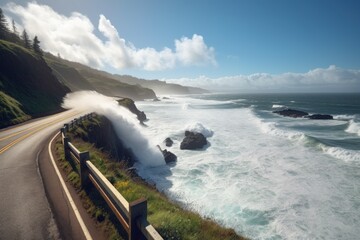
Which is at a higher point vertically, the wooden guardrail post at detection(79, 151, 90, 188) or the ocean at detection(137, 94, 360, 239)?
the wooden guardrail post at detection(79, 151, 90, 188)

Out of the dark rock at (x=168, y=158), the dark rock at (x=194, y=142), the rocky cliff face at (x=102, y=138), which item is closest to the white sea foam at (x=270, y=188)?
the dark rock at (x=168, y=158)

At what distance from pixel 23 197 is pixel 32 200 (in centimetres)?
51

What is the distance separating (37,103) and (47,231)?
36.1m

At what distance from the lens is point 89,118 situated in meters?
25.0

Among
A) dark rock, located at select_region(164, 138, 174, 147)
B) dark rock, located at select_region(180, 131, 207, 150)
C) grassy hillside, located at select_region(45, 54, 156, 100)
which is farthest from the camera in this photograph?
grassy hillside, located at select_region(45, 54, 156, 100)

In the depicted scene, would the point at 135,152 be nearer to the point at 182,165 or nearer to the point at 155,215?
the point at 182,165

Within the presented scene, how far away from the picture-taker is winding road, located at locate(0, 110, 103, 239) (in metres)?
6.36

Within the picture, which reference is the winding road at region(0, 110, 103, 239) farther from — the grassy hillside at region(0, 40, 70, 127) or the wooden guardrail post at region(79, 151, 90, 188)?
the grassy hillside at region(0, 40, 70, 127)

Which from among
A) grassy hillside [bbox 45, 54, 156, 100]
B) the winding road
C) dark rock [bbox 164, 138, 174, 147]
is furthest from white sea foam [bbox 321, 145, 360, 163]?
grassy hillside [bbox 45, 54, 156, 100]

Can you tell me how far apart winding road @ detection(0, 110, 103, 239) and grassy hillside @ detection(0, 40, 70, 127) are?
1454 centimetres

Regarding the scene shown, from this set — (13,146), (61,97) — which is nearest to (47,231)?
(13,146)

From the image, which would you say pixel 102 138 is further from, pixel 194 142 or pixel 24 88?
pixel 24 88

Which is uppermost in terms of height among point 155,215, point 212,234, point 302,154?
point 155,215

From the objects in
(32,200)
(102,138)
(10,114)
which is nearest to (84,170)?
(32,200)
